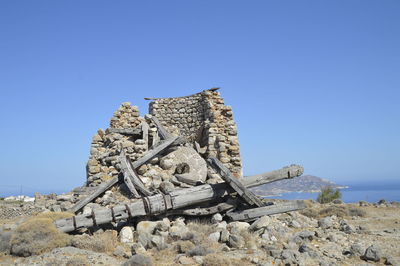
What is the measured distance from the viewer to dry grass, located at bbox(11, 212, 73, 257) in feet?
21.6

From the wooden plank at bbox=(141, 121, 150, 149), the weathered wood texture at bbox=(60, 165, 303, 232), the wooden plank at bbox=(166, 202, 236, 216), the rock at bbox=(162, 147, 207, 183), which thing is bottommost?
the wooden plank at bbox=(166, 202, 236, 216)

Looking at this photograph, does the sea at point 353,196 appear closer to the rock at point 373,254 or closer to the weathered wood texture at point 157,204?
the weathered wood texture at point 157,204

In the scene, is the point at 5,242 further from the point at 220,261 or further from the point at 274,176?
the point at 274,176

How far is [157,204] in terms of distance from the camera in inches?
320

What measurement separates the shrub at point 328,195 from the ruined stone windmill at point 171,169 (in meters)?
11.0

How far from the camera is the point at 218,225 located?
8195 millimetres

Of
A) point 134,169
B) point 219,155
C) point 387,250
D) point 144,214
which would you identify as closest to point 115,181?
point 134,169

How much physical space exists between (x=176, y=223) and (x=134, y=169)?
271cm

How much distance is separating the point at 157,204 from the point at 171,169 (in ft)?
9.95

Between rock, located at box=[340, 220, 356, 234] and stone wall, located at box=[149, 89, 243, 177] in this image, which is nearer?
rock, located at box=[340, 220, 356, 234]

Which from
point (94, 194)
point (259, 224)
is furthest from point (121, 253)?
point (259, 224)

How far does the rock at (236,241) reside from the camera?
7105 mm

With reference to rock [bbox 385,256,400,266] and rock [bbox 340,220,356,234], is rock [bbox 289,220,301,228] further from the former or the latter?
rock [bbox 385,256,400,266]

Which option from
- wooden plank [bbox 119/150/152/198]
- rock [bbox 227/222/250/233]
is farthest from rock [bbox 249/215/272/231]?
wooden plank [bbox 119/150/152/198]
